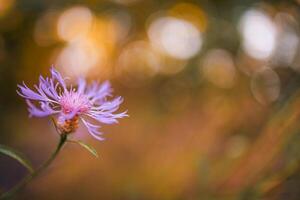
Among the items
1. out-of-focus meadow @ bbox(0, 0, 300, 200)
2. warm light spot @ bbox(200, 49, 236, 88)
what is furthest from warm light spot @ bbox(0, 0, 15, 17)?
warm light spot @ bbox(200, 49, 236, 88)

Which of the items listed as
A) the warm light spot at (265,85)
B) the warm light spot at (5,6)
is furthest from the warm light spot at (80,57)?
the warm light spot at (265,85)

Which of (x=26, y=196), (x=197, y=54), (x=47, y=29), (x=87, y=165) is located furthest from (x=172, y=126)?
(x=26, y=196)

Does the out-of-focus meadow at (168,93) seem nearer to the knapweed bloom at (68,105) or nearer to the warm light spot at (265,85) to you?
the warm light spot at (265,85)

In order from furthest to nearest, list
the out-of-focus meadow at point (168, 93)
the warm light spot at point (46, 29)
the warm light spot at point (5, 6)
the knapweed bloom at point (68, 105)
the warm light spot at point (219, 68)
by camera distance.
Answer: the warm light spot at point (219, 68)
the warm light spot at point (46, 29)
the warm light spot at point (5, 6)
the out-of-focus meadow at point (168, 93)
the knapweed bloom at point (68, 105)

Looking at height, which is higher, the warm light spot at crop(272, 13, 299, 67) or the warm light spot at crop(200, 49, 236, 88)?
the warm light spot at crop(272, 13, 299, 67)

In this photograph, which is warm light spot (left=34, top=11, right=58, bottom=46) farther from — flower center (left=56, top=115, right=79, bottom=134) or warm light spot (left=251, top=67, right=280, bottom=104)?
flower center (left=56, top=115, right=79, bottom=134)

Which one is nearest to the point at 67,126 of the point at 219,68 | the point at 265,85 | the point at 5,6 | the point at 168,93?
the point at 265,85
